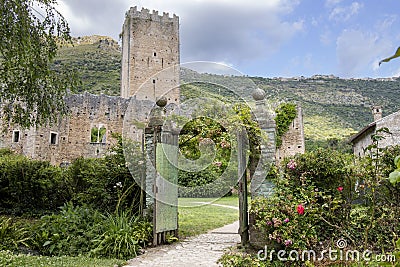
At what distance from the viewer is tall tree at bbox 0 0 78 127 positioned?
4.97m

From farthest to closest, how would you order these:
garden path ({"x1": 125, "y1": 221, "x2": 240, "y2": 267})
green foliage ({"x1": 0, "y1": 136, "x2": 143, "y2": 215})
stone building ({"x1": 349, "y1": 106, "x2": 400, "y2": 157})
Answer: stone building ({"x1": 349, "y1": 106, "x2": 400, "y2": 157}), green foliage ({"x1": 0, "y1": 136, "x2": 143, "y2": 215}), garden path ({"x1": 125, "y1": 221, "x2": 240, "y2": 267})

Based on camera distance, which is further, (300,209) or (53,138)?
(53,138)

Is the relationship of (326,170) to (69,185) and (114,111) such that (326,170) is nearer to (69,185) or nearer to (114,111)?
(69,185)

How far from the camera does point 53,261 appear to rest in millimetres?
4324

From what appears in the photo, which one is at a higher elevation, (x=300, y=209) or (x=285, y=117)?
A: (x=285, y=117)

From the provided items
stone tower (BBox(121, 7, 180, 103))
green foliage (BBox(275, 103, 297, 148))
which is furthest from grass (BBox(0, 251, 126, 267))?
stone tower (BBox(121, 7, 180, 103))

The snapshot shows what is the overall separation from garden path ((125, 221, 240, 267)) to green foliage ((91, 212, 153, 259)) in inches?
8.2

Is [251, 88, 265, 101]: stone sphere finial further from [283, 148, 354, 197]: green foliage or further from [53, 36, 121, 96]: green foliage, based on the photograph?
[53, 36, 121, 96]: green foliage

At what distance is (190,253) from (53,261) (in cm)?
193

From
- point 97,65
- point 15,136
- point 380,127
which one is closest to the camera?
point 380,127

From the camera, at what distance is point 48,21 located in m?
5.72

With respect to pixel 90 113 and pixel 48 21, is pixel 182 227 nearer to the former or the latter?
pixel 48 21

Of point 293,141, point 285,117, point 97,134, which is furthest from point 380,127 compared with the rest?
point 97,134

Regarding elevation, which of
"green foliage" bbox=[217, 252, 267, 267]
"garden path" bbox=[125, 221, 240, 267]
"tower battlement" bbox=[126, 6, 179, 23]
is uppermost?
"tower battlement" bbox=[126, 6, 179, 23]
